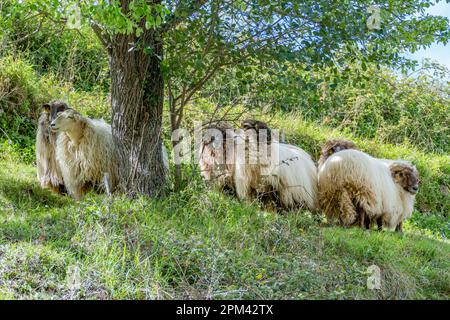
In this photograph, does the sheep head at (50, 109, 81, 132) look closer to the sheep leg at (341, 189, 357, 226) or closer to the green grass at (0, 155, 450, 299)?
the green grass at (0, 155, 450, 299)

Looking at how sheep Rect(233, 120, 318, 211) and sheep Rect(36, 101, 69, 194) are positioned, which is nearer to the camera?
sheep Rect(233, 120, 318, 211)

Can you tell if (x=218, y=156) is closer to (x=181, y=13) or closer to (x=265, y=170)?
(x=265, y=170)

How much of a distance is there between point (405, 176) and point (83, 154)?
4398 millimetres

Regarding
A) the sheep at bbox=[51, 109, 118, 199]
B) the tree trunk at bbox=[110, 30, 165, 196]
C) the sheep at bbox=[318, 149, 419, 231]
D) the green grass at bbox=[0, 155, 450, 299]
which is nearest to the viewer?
the green grass at bbox=[0, 155, 450, 299]

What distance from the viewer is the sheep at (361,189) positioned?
848 centimetres

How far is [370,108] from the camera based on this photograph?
15172mm

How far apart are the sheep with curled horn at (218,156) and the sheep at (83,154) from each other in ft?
4.03

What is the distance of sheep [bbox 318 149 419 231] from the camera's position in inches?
334

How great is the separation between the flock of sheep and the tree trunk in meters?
0.49

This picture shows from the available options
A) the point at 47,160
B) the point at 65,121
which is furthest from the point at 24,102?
the point at 65,121

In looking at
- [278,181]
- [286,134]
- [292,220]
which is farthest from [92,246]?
[286,134]

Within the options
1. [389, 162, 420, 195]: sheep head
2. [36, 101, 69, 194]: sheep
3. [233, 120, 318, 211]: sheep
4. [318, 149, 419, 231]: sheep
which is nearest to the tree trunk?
[233, 120, 318, 211]: sheep

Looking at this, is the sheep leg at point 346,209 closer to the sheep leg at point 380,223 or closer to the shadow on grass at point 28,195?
the sheep leg at point 380,223

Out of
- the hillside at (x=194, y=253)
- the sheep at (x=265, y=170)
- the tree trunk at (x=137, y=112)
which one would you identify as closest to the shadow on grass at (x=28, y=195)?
the hillside at (x=194, y=253)
